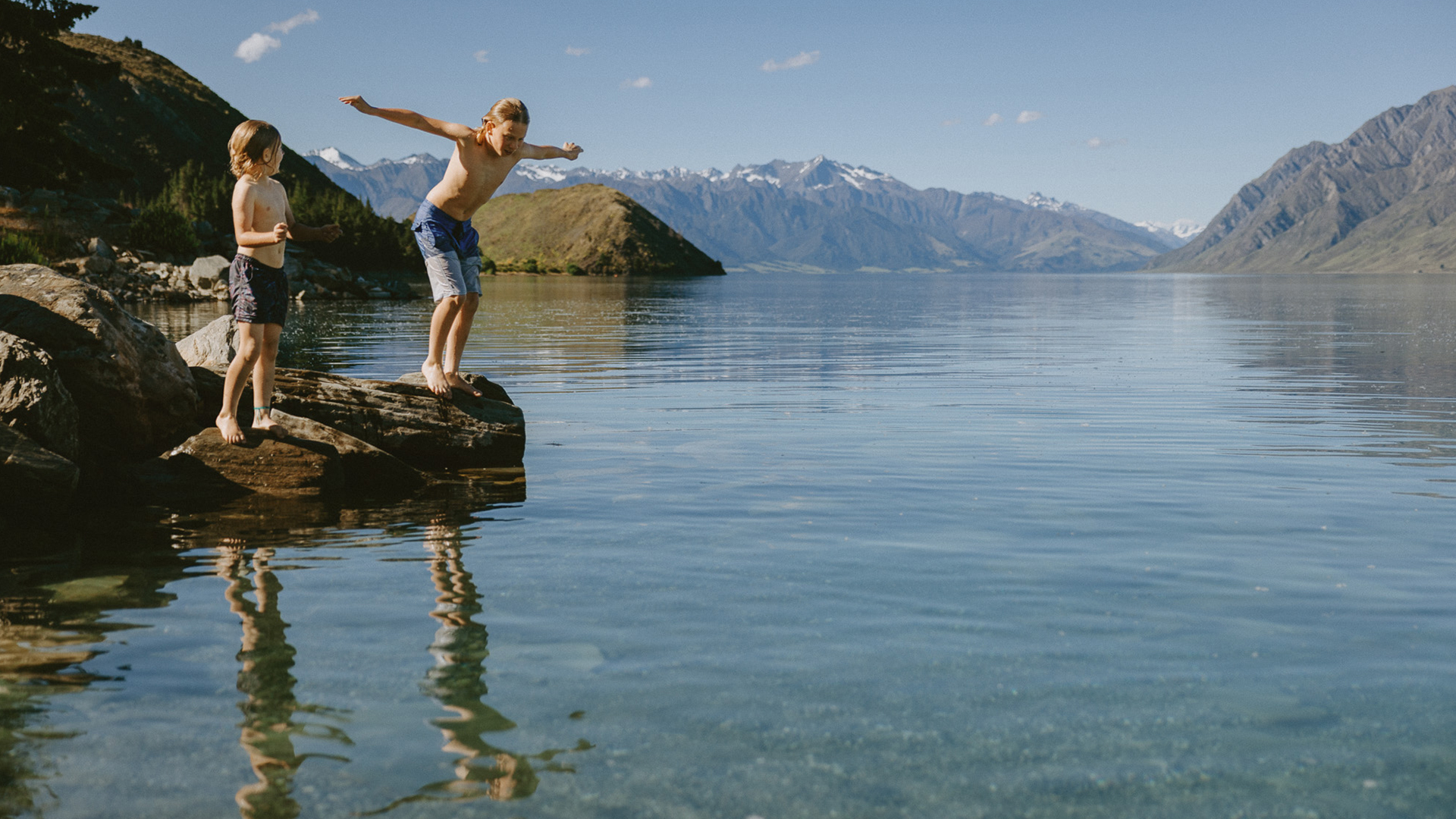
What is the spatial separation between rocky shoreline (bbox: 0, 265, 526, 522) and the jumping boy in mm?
471

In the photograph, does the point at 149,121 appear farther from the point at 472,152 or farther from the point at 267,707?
the point at 267,707

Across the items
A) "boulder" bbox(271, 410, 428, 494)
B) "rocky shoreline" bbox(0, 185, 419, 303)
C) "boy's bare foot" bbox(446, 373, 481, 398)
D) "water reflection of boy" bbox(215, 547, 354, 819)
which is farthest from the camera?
"rocky shoreline" bbox(0, 185, 419, 303)

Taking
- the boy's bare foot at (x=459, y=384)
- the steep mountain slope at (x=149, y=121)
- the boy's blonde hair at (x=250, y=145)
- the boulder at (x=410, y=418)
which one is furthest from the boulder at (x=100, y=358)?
the steep mountain slope at (x=149, y=121)

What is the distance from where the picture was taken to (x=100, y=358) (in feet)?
35.2

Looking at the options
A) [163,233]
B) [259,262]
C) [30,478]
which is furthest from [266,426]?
[163,233]

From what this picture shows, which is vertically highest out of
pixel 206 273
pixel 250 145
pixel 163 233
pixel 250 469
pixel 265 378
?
pixel 163 233

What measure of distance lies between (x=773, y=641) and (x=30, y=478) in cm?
672

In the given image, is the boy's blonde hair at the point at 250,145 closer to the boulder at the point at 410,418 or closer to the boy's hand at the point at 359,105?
the boy's hand at the point at 359,105

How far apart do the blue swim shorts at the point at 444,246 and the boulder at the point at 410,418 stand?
1326mm

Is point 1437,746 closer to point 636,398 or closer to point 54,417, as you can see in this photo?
point 54,417

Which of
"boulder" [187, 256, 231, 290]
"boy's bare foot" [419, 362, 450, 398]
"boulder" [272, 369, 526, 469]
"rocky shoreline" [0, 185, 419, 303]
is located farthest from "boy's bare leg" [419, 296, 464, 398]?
"boulder" [187, 256, 231, 290]

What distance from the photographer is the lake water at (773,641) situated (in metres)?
4.20

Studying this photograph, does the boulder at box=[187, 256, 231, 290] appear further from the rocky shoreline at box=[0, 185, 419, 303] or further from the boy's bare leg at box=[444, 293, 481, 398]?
the boy's bare leg at box=[444, 293, 481, 398]

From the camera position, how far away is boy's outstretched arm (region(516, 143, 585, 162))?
36.0 ft
